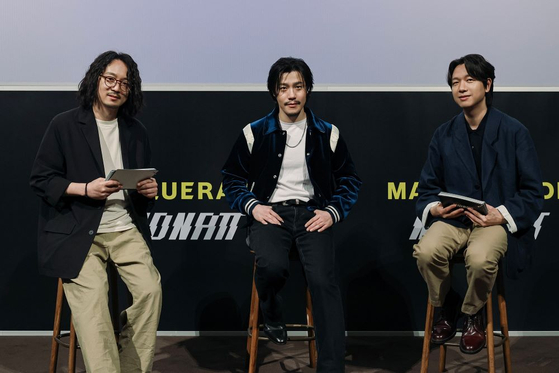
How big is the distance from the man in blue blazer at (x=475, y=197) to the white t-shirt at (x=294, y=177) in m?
0.53

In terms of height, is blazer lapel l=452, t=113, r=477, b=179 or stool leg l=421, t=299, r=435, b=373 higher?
blazer lapel l=452, t=113, r=477, b=179

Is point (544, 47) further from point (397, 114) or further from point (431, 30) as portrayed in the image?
point (397, 114)

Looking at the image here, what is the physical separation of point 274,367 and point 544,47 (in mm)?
2493

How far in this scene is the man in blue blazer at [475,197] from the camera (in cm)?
293

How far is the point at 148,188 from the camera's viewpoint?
9.67 feet

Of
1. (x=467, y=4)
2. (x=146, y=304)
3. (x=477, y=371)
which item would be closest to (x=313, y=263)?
(x=146, y=304)

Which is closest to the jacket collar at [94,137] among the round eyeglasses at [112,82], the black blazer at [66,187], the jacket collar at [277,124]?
the black blazer at [66,187]

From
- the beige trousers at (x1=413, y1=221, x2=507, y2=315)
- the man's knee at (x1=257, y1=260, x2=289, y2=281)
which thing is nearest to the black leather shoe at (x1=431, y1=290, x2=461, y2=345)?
the beige trousers at (x1=413, y1=221, x2=507, y2=315)

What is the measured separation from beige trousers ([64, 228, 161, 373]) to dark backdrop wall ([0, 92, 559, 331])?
1.00m

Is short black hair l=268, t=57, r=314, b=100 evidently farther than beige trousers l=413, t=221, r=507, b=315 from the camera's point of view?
Yes

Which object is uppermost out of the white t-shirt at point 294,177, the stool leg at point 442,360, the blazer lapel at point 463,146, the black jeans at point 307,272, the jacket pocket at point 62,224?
the blazer lapel at point 463,146

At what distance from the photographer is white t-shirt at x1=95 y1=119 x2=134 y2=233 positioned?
294 cm

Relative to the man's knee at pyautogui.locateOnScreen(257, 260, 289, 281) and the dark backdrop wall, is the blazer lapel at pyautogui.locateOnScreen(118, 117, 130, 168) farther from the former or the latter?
the dark backdrop wall

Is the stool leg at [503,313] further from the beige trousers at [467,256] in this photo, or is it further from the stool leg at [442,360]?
the stool leg at [442,360]
